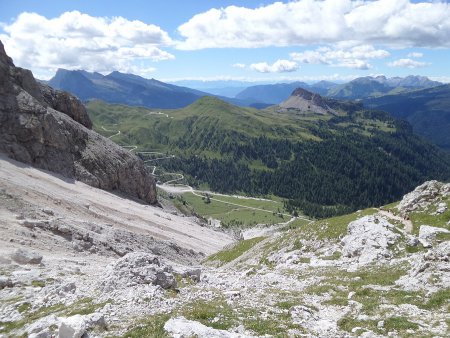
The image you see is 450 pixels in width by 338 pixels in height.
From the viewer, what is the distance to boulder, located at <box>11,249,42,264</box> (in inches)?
1658

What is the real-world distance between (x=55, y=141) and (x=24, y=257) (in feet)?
255

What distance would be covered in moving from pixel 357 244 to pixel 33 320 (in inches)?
1209

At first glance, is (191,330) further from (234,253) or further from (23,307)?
(234,253)

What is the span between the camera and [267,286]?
31.3m

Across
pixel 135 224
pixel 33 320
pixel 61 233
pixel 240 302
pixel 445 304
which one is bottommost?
pixel 135 224

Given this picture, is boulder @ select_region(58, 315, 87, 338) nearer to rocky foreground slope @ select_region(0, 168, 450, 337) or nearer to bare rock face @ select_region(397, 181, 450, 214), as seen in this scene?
rocky foreground slope @ select_region(0, 168, 450, 337)

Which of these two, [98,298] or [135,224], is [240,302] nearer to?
[98,298]

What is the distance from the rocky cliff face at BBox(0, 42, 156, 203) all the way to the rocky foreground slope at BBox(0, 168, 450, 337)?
5339 centimetres

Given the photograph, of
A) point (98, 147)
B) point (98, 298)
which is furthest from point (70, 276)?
point (98, 147)

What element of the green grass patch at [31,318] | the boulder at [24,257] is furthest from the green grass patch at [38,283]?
the boulder at [24,257]

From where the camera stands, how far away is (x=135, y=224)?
94375 millimetres

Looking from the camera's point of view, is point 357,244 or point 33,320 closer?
point 33,320

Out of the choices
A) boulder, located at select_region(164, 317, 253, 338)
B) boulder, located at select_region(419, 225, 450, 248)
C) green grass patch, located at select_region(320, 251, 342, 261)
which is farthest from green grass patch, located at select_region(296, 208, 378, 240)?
boulder, located at select_region(164, 317, 253, 338)

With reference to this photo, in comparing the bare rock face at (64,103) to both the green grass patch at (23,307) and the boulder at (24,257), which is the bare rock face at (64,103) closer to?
the boulder at (24,257)
